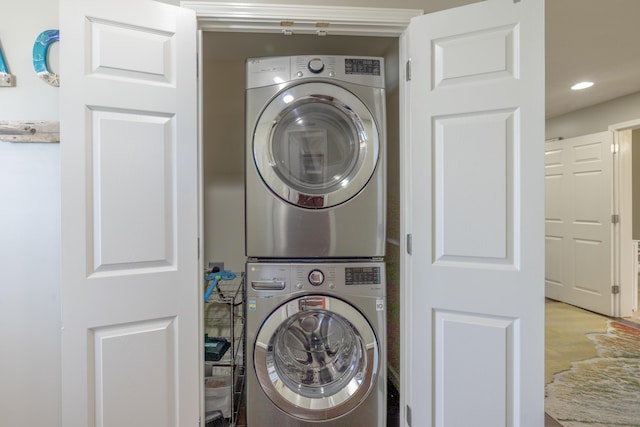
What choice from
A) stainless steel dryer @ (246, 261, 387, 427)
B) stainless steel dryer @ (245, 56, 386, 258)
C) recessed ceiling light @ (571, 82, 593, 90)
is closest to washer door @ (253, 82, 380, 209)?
stainless steel dryer @ (245, 56, 386, 258)

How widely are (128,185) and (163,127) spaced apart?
0.90ft

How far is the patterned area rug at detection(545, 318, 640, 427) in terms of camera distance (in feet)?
6.10

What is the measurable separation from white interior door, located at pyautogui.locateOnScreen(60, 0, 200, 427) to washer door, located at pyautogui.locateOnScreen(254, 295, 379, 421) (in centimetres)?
34

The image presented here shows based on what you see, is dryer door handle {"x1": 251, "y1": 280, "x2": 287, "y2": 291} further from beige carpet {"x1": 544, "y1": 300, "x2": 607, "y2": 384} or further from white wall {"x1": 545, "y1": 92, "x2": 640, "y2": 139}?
white wall {"x1": 545, "y1": 92, "x2": 640, "y2": 139}

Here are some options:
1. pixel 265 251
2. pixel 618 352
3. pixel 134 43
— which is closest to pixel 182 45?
pixel 134 43

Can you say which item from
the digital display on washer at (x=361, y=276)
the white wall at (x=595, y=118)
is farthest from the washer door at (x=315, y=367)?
the white wall at (x=595, y=118)

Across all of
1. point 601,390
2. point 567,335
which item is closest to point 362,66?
point 601,390

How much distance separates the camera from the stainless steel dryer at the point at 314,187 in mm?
1501

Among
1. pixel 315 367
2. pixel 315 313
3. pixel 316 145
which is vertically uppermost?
pixel 316 145

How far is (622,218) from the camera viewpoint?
11.2 feet

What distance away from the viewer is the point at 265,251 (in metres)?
1.52

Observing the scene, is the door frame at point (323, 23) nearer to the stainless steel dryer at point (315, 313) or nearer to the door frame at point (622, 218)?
the stainless steel dryer at point (315, 313)

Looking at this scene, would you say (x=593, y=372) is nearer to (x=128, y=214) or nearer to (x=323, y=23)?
(x=323, y=23)

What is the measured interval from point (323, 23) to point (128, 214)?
3.88 ft
